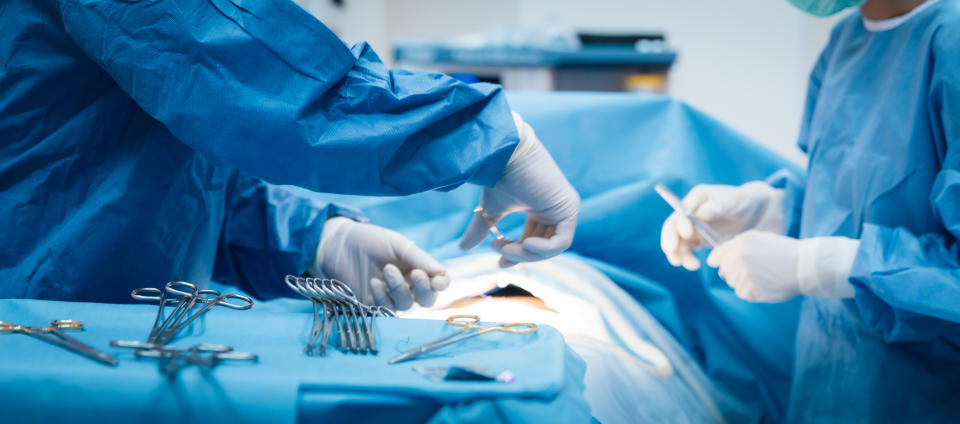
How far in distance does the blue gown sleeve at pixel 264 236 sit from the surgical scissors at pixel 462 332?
56 centimetres

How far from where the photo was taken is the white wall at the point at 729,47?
14.8ft

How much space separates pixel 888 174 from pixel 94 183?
4.05 feet

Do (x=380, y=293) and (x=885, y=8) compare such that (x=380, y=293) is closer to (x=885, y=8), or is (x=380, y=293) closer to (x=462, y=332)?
(x=462, y=332)

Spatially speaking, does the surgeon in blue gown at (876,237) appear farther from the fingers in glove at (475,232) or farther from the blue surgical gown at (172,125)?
the blue surgical gown at (172,125)

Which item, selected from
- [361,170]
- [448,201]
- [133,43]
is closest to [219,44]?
[133,43]

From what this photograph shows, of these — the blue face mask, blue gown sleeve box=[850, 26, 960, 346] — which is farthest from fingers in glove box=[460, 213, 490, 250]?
the blue face mask

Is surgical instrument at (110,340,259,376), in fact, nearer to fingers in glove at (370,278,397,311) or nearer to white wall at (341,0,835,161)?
fingers in glove at (370,278,397,311)

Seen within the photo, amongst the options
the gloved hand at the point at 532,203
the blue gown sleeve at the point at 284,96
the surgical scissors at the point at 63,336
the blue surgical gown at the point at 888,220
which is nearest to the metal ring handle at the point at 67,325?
the surgical scissors at the point at 63,336

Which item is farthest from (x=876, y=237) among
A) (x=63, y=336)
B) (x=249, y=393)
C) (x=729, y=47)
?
(x=729, y=47)

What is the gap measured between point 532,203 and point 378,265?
0.31 metres

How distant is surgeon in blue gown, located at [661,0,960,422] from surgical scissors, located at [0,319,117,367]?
1025 millimetres

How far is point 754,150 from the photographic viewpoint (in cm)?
180

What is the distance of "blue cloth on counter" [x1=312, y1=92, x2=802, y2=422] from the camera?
1624 mm

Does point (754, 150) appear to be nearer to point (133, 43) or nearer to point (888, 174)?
point (888, 174)
